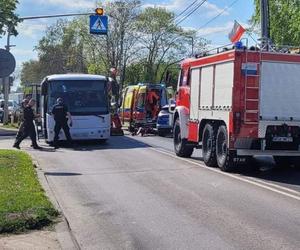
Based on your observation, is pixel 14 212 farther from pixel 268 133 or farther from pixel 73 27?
pixel 73 27

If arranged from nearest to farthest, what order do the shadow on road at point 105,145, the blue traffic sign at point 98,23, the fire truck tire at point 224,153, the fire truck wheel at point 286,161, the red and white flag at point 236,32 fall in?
the fire truck tire at point 224,153
the fire truck wheel at point 286,161
the red and white flag at point 236,32
the shadow on road at point 105,145
the blue traffic sign at point 98,23

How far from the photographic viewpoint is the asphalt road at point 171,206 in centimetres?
742

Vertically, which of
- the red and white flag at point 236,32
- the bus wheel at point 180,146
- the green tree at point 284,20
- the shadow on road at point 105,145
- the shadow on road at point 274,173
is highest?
the green tree at point 284,20

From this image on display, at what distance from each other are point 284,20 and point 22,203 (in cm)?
2741

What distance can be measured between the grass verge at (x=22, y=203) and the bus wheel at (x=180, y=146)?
5.53m

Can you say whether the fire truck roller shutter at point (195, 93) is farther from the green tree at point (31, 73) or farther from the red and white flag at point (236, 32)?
the green tree at point (31, 73)

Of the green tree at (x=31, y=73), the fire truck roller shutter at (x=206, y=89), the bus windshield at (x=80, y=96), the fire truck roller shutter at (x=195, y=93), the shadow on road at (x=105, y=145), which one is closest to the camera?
the fire truck roller shutter at (x=206, y=89)

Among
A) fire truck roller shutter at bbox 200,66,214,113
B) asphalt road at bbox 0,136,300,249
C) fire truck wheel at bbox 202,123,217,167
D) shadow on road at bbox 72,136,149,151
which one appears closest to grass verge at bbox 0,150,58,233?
asphalt road at bbox 0,136,300,249

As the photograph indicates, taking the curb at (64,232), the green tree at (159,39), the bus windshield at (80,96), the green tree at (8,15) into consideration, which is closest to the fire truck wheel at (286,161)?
the curb at (64,232)

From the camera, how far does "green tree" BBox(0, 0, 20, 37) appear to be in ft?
103

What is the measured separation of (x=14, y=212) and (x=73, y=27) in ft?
213

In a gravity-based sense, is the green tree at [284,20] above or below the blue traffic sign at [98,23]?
above

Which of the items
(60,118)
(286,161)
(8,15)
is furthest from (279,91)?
(8,15)

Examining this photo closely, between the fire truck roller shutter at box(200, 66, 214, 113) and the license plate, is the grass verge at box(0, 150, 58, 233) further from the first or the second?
the license plate
